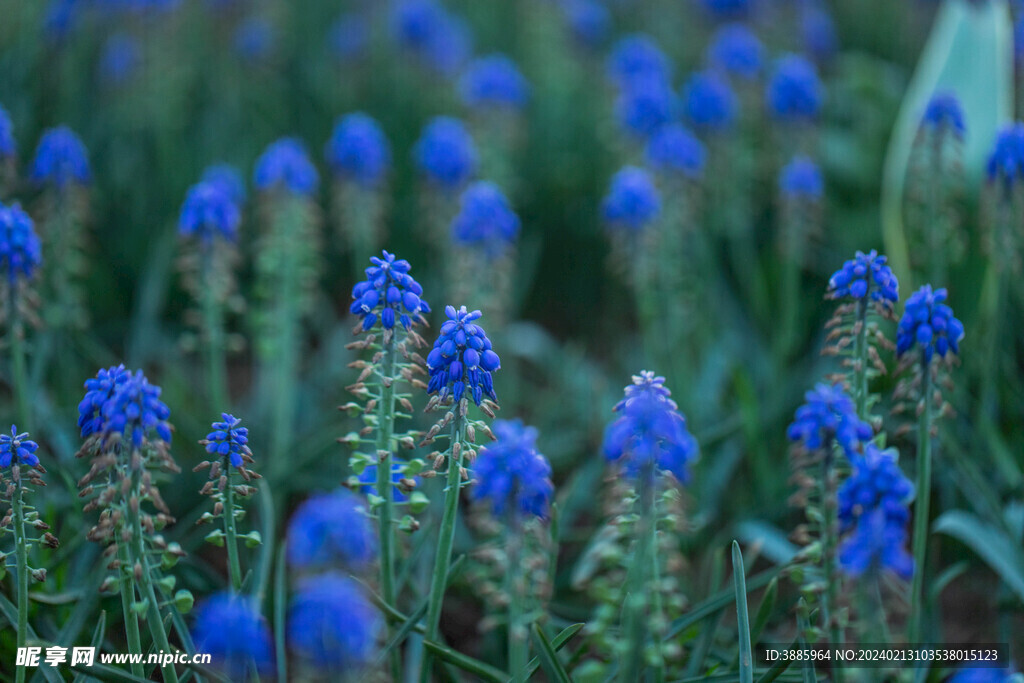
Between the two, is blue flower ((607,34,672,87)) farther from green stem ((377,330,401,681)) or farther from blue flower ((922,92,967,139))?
green stem ((377,330,401,681))

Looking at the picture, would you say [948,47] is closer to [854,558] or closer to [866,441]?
[866,441]

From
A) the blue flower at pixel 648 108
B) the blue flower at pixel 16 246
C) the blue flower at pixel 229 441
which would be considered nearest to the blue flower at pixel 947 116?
the blue flower at pixel 648 108

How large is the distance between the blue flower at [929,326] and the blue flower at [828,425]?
0.45 metres

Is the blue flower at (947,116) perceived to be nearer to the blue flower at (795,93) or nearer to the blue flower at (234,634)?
the blue flower at (795,93)

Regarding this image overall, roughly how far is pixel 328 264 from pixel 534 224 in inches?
71.7

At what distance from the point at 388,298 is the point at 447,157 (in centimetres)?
309

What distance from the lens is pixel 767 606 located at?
131 inches

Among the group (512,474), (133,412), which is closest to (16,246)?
(133,412)

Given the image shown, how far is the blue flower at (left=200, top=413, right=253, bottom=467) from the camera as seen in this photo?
2.68 meters

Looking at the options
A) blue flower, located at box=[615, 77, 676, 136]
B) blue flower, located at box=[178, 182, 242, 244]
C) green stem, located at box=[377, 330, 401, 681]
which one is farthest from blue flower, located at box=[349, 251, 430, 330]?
blue flower, located at box=[615, 77, 676, 136]

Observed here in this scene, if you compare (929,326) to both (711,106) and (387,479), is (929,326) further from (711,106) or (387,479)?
(711,106)

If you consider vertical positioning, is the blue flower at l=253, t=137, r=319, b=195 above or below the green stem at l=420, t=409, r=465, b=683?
above

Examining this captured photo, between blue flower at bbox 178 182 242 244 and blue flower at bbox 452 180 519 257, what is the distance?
117 centimetres

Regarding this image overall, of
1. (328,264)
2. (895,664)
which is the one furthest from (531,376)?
(895,664)
